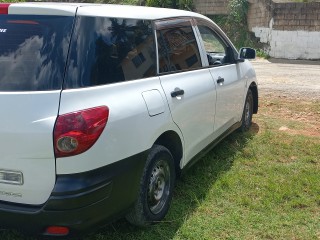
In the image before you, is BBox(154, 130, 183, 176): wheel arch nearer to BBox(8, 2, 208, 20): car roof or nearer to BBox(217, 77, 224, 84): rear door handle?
BBox(8, 2, 208, 20): car roof

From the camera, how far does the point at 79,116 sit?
2348mm

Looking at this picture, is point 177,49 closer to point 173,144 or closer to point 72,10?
point 173,144

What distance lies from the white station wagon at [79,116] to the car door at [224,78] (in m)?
1.17

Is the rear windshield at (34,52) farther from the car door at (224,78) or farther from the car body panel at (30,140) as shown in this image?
the car door at (224,78)

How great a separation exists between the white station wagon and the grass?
322 mm

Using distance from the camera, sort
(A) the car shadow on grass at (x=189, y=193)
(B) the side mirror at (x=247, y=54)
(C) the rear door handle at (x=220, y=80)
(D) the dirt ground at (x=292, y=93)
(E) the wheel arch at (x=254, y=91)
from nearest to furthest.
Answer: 1. (A) the car shadow on grass at (x=189, y=193)
2. (C) the rear door handle at (x=220, y=80)
3. (B) the side mirror at (x=247, y=54)
4. (E) the wheel arch at (x=254, y=91)
5. (D) the dirt ground at (x=292, y=93)

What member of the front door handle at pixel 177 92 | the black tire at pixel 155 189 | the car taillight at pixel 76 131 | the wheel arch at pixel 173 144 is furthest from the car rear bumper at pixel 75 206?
the front door handle at pixel 177 92

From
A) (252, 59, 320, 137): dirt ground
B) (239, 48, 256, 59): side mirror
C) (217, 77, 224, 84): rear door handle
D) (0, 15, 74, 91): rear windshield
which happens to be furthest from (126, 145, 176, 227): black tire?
(252, 59, 320, 137): dirt ground

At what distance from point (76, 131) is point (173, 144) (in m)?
1.28

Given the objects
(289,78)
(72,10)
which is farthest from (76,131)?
(289,78)

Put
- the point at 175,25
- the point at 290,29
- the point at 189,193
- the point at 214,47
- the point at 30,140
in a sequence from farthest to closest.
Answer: the point at 290,29
the point at 214,47
the point at 189,193
the point at 175,25
the point at 30,140

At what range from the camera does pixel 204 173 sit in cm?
429

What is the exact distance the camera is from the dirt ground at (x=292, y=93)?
22.4 feet

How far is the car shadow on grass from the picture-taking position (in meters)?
3.11
